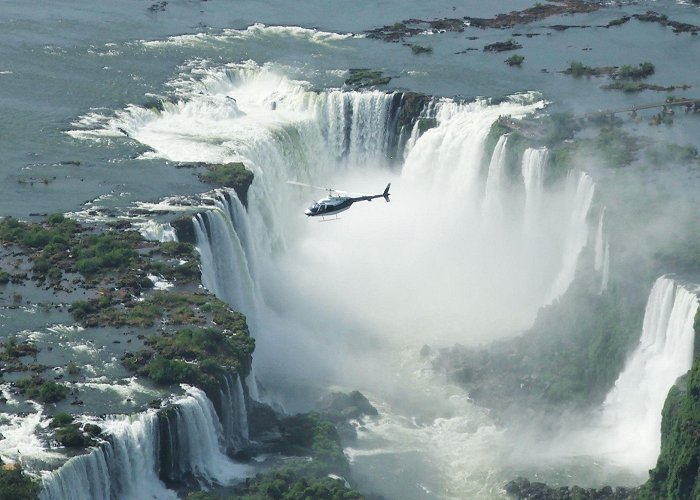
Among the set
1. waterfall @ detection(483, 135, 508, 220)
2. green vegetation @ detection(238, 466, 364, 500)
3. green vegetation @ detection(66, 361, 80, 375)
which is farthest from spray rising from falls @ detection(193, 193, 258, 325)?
waterfall @ detection(483, 135, 508, 220)

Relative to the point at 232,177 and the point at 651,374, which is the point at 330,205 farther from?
the point at 651,374

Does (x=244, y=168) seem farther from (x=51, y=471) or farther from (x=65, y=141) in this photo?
(x=51, y=471)

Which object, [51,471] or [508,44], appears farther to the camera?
[508,44]

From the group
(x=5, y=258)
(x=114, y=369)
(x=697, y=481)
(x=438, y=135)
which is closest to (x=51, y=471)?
(x=114, y=369)

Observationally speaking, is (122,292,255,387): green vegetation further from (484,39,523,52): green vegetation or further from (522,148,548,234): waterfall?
(484,39,523,52): green vegetation

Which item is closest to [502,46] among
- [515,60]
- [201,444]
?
[515,60]

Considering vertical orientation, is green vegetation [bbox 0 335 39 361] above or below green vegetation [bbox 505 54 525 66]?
below
